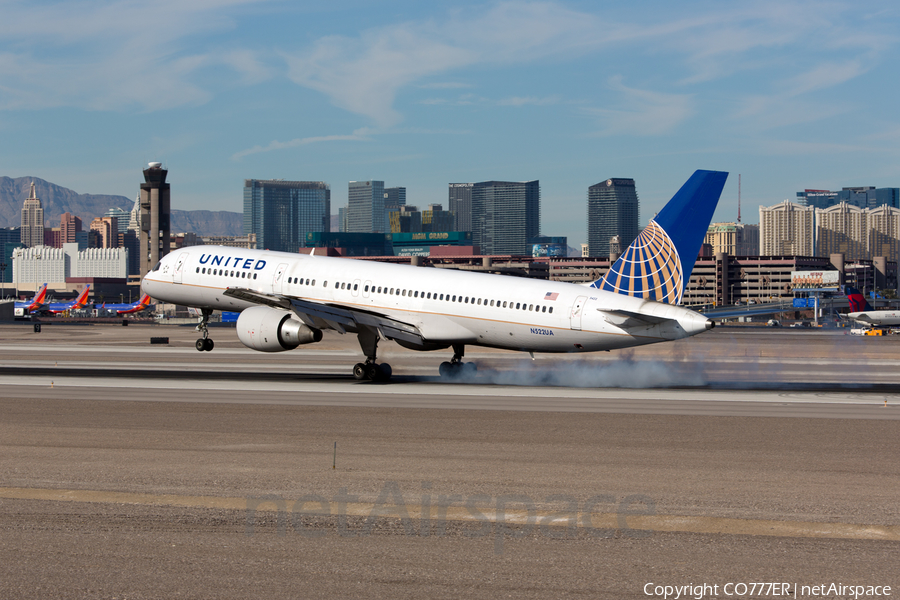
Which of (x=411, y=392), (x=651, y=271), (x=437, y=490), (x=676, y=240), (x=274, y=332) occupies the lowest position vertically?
(x=411, y=392)

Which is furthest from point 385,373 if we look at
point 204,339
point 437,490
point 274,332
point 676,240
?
point 437,490

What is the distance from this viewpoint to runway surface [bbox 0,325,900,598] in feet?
37.6

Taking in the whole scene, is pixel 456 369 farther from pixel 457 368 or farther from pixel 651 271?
pixel 651 271

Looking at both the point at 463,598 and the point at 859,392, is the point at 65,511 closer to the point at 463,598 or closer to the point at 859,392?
the point at 463,598

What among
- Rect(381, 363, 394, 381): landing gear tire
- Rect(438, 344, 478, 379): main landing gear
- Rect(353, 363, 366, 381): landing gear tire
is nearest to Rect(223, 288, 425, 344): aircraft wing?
Rect(381, 363, 394, 381): landing gear tire

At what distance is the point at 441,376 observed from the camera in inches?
1638

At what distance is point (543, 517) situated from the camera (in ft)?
47.2

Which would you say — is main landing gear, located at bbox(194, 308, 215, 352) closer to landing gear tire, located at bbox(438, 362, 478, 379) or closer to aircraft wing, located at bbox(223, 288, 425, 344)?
aircraft wing, located at bbox(223, 288, 425, 344)

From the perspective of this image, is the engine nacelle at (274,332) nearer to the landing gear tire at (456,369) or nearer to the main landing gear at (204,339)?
the landing gear tire at (456,369)

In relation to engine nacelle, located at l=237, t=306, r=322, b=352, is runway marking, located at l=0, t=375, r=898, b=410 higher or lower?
lower

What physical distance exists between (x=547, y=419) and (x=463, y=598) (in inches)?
668

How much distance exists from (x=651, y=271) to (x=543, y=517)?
962 inches

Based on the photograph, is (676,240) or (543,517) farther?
(676,240)

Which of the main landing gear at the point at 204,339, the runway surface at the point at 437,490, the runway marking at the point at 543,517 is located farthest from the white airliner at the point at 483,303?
the runway marking at the point at 543,517
